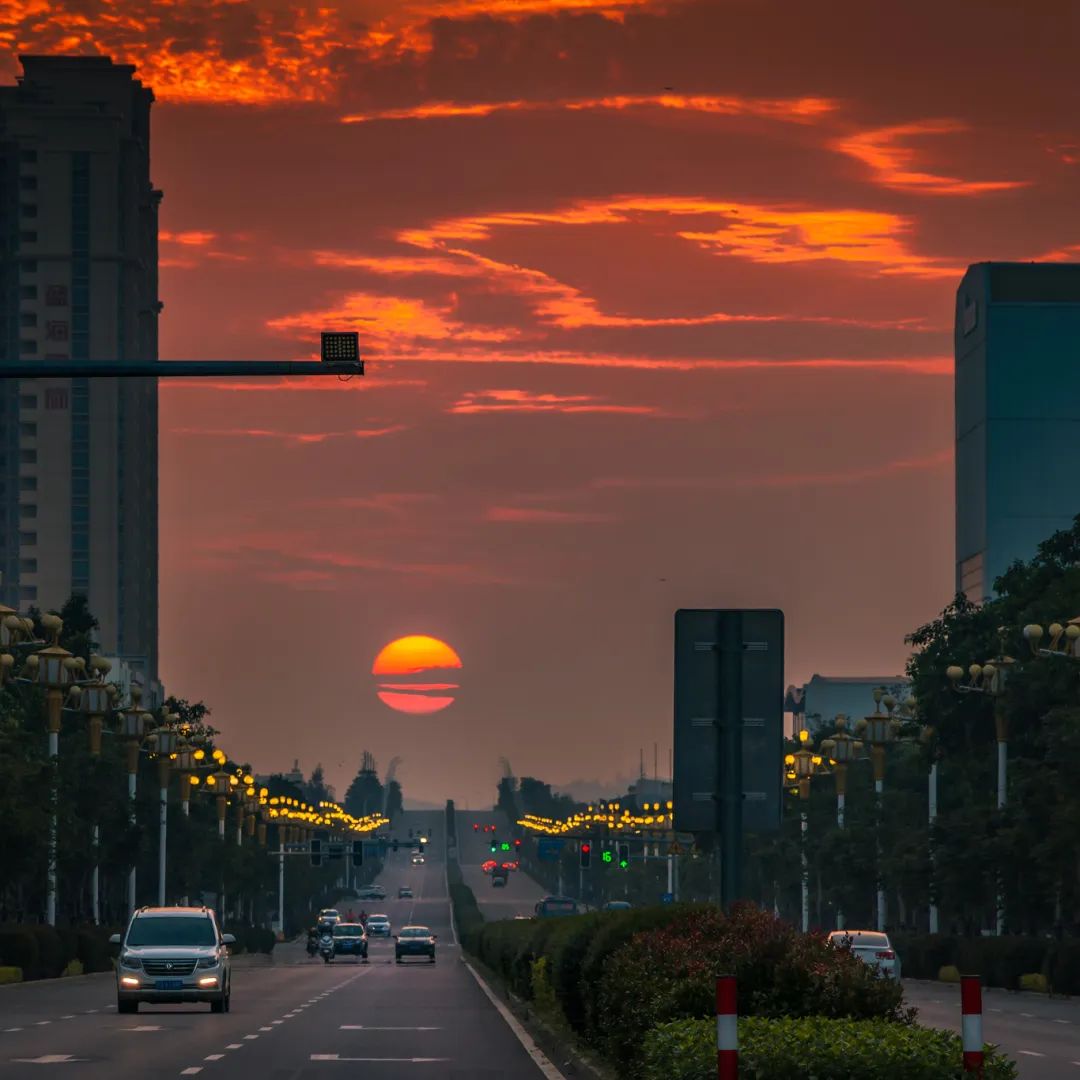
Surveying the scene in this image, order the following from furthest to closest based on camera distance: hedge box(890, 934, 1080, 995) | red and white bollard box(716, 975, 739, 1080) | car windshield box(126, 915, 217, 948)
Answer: hedge box(890, 934, 1080, 995), car windshield box(126, 915, 217, 948), red and white bollard box(716, 975, 739, 1080)

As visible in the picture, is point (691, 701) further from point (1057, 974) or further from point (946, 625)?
point (946, 625)

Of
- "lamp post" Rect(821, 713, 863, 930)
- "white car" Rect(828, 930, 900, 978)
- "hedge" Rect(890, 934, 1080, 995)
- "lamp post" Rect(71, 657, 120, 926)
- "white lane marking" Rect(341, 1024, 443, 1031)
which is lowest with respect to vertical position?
"hedge" Rect(890, 934, 1080, 995)

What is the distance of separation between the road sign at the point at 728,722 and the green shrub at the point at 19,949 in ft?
189

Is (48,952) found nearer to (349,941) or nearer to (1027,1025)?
(1027,1025)

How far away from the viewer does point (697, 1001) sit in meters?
20.0

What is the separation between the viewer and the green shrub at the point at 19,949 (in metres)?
72.7

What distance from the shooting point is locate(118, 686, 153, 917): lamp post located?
320 feet

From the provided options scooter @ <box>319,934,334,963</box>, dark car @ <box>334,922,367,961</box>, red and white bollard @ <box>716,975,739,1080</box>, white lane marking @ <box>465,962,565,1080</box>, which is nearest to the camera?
red and white bollard @ <box>716,975,739,1080</box>

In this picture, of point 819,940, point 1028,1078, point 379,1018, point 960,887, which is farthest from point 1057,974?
point 819,940

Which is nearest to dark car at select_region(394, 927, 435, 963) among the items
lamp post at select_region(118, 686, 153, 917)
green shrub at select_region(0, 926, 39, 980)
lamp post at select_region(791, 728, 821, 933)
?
lamp post at select_region(118, 686, 153, 917)

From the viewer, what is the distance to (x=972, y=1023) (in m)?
13.3

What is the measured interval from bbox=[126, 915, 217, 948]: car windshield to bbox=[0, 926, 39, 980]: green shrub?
26.1 metres

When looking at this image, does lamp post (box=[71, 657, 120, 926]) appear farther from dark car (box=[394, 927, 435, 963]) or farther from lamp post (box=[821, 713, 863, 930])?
lamp post (box=[821, 713, 863, 930])

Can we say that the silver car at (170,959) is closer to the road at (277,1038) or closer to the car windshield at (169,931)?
the car windshield at (169,931)
